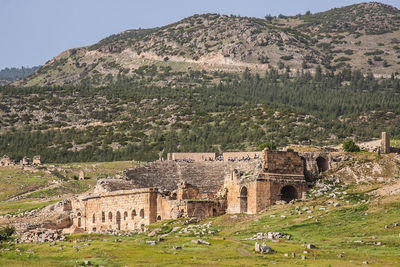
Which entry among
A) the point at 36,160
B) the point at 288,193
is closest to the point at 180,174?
the point at 288,193

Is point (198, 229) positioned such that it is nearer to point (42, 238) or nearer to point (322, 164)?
point (42, 238)

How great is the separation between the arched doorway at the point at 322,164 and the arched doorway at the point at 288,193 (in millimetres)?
3503

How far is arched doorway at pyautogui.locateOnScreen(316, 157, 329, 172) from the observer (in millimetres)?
65750

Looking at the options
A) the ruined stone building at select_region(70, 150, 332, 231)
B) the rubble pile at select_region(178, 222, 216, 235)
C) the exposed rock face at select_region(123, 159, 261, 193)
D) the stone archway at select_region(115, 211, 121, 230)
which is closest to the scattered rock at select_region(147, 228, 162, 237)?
the rubble pile at select_region(178, 222, 216, 235)

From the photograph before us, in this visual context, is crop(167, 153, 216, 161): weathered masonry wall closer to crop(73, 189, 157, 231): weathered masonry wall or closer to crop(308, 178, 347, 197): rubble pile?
crop(73, 189, 157, 231): weathered masonry wall

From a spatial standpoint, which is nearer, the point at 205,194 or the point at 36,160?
the point at 205,194

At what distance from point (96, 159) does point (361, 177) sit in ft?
278

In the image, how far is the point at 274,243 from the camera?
148 ft

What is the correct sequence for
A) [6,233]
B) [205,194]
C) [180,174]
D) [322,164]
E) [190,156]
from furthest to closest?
[190,156] < [180,174] < [205,194] < [322,164] < [6,233]

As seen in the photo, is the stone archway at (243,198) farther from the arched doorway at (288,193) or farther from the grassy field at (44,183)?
the grassy field at (44,183)

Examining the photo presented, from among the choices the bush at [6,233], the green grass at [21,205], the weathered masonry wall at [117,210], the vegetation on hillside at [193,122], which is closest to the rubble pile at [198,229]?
the weathered masonry wall at [117,210]

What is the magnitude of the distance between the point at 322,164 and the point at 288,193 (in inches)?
172

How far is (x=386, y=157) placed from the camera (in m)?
65.7

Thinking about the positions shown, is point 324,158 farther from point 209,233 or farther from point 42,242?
point 42,242
